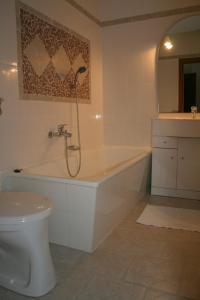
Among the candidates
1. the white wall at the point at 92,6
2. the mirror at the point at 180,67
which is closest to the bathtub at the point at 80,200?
the mirror at the point at 180,67

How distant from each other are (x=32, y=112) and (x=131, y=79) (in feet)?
5.18

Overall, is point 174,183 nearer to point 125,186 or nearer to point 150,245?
point 125,186

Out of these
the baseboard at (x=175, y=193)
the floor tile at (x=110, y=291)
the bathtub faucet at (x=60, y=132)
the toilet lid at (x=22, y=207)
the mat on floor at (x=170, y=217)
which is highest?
the bathtub faucet at (x=60, y=132)

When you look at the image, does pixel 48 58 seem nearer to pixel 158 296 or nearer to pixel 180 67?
pixel 180 67

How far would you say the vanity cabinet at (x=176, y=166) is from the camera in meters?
2.93

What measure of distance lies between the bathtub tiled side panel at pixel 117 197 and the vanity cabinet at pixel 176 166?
0.64ft

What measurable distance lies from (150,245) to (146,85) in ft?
6.68

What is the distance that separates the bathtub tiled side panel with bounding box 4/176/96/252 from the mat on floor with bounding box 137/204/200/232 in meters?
0.73

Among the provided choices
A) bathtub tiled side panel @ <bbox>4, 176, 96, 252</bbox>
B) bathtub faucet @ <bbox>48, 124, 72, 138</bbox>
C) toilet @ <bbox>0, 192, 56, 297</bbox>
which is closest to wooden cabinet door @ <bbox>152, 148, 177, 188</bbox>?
bathtub faucet @ <bbox>48, 124, 72, 138</bbox>

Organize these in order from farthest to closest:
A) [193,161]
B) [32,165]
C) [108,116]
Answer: [108,116], [193,161], [32,165]

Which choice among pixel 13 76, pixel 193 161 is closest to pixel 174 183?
pixel 193 161

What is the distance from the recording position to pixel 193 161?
9.60 ft

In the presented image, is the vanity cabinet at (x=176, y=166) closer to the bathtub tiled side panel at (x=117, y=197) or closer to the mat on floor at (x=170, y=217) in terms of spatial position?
the bathtub tiled side panel at (x=117, y=197)

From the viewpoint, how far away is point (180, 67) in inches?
121
